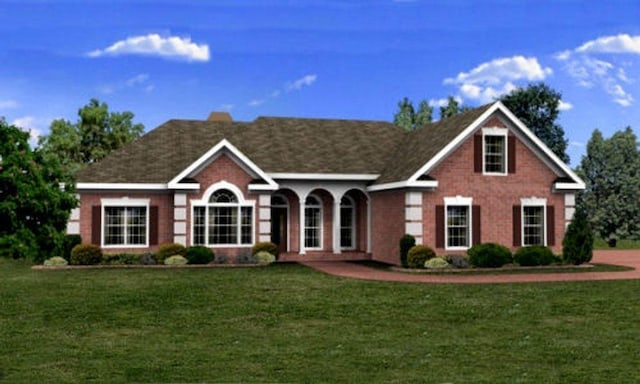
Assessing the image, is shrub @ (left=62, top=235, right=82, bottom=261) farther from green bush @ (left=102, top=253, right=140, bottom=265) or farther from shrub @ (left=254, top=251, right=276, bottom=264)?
shrub @ (left=254, top=251, right=276, bottom=264)

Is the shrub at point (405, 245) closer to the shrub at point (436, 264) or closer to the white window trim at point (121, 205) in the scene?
the shrub at point (436, 264)

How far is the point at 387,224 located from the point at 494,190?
16.5 feet

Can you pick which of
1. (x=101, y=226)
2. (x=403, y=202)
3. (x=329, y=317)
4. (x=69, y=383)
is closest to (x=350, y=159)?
(x=403, y=202)

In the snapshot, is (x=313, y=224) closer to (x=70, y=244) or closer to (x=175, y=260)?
(x=175, y=260)

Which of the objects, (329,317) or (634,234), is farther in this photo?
(634,234)

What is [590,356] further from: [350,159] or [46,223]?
[350,159]

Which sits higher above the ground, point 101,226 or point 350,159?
point 350,159

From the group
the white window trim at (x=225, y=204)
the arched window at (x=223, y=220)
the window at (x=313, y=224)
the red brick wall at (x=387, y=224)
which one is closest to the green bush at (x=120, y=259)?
the white window trim at (x=225, y=204)

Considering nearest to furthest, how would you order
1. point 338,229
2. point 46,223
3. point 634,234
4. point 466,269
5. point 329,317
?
1. point 46,223
2. point 329,317
3. point 466,269
4. point 338,229
5. point 634,234

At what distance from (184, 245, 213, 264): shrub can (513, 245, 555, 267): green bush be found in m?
13.0

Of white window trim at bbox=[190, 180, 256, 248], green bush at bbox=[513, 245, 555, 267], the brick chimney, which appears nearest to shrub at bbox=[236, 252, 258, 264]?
white window trim at bbox=[190, 180, 256, 248]

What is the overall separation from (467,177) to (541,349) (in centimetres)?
1863

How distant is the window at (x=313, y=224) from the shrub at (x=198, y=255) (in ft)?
21.6

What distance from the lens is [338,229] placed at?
3516 centimetres
